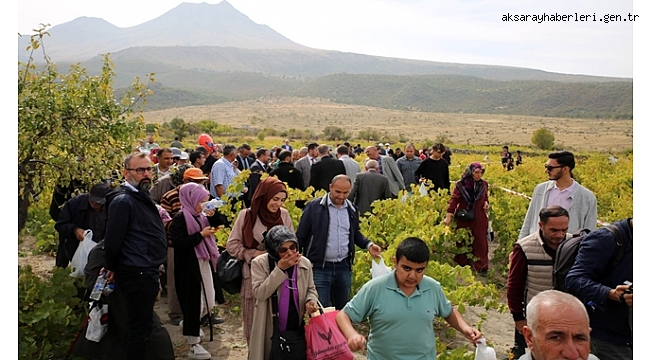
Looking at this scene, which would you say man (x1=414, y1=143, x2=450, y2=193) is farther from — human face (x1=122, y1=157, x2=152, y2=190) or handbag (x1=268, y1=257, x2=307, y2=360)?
handbag (x1=268, y1=257, x2=307, y2=360)

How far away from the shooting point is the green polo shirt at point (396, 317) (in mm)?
3676

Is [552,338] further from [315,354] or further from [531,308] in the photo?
[315,354]

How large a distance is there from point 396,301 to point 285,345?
1.05 metres

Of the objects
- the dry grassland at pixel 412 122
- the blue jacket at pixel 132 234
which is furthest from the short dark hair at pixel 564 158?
the dry grassland at pixel 412 122

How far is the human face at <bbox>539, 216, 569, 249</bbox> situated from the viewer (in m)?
4.42

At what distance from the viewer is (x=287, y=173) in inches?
386

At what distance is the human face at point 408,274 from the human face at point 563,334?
937 mm

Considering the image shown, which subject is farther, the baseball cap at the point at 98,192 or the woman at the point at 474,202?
the woman at the point at 474,202

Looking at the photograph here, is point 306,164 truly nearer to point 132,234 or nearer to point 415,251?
point 132,234

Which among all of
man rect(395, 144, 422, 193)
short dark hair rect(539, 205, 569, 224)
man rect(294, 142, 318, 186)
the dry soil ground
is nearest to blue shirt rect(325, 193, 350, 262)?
the dry soil ground

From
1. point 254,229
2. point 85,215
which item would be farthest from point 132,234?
point 85,215

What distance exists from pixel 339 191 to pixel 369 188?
3.26 m

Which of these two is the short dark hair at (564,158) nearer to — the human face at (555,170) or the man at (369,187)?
the human face at (555,170)

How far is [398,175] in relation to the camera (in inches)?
423
